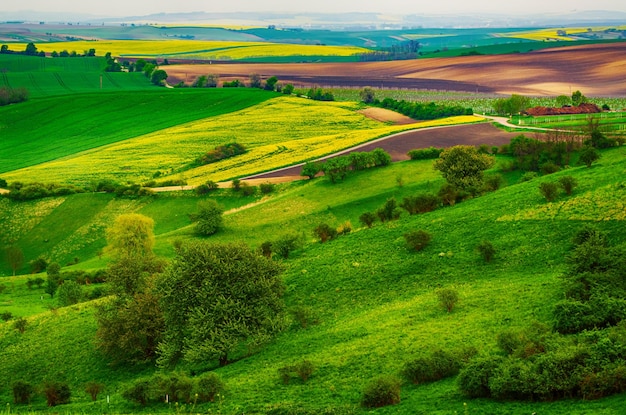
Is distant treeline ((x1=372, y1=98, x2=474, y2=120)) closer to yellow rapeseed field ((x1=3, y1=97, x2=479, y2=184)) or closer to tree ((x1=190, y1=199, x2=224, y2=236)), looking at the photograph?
yellow rapeseed field ((x1=3, y1=97, x2=479, y2=184))

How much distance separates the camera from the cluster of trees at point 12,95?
192 m

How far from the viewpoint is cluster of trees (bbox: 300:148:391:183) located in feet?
346

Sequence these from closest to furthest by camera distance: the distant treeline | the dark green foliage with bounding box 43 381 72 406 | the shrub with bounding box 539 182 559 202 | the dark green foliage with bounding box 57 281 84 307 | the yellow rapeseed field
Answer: the dark green foliage with bounding box 43 381 72 406
the shrub with bounding box 539 182 559 202
the dark green foliage with bounding box 57 281 84 307
the yellow rapeseed field
the distant treeline

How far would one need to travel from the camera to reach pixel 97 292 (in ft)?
233

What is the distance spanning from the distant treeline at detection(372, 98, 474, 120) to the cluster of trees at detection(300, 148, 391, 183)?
164ft

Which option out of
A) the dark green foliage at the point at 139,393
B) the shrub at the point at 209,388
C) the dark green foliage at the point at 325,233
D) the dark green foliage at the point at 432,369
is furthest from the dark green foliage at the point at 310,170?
the dark green foliage at the point at 432,369

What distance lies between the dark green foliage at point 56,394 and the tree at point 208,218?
46.2m

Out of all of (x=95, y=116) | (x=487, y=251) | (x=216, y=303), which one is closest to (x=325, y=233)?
(x=487, y=251)

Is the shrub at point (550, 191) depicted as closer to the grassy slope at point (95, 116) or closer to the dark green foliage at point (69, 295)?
the dark green foliage at point (69, 295)

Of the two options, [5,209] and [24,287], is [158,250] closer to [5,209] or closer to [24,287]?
[24,287]

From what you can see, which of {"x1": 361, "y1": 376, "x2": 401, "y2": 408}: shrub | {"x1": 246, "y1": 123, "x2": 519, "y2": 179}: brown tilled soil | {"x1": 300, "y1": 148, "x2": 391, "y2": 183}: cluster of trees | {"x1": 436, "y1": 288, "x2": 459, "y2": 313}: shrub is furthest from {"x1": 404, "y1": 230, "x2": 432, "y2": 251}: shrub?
{"x1": 246, "y1": 123, "x2": 519, "y2": 179}: brown tilled soil

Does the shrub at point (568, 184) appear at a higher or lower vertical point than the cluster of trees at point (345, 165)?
higher

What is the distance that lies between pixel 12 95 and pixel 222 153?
3226 inches

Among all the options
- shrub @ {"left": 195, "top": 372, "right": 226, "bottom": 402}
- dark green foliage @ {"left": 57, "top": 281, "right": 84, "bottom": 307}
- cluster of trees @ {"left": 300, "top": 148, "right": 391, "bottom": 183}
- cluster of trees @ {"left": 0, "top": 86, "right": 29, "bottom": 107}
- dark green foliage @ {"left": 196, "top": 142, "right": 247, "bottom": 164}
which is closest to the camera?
shrub @ {"left": 195, "top": 372, "right": 226, "bottom": 402}
